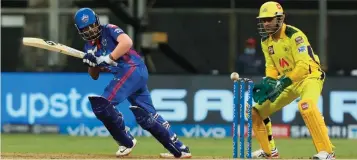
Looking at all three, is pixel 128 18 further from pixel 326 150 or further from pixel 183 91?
pixel 326 150

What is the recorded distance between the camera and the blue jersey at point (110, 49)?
12.5 metres

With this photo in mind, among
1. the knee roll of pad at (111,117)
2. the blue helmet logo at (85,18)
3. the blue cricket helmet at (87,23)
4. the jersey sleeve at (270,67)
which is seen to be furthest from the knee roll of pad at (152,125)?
the jersey sleeve at (270,67)

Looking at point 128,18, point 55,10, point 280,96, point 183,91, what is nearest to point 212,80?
point 183,91

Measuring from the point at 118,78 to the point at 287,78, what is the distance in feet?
6.62

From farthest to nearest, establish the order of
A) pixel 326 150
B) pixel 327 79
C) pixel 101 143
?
pixel 327 79 → pixel 101 143 → pixel 326 150

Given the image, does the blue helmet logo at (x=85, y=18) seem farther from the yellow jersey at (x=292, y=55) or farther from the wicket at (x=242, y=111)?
the yellow jersey at (x=292, y=55)

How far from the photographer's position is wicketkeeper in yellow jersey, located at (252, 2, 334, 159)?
1235 centimetres

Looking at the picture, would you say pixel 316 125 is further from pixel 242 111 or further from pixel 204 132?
pixel 204 132

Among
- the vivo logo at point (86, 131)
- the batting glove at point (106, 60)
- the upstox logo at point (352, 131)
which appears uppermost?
the batting glove at point (106, 60)

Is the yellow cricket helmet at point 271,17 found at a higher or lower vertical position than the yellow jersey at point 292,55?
higher

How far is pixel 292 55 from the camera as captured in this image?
12.7 metres

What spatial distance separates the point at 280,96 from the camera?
42.4 ft

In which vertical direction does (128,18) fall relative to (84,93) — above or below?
above

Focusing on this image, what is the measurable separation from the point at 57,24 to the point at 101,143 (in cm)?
366
